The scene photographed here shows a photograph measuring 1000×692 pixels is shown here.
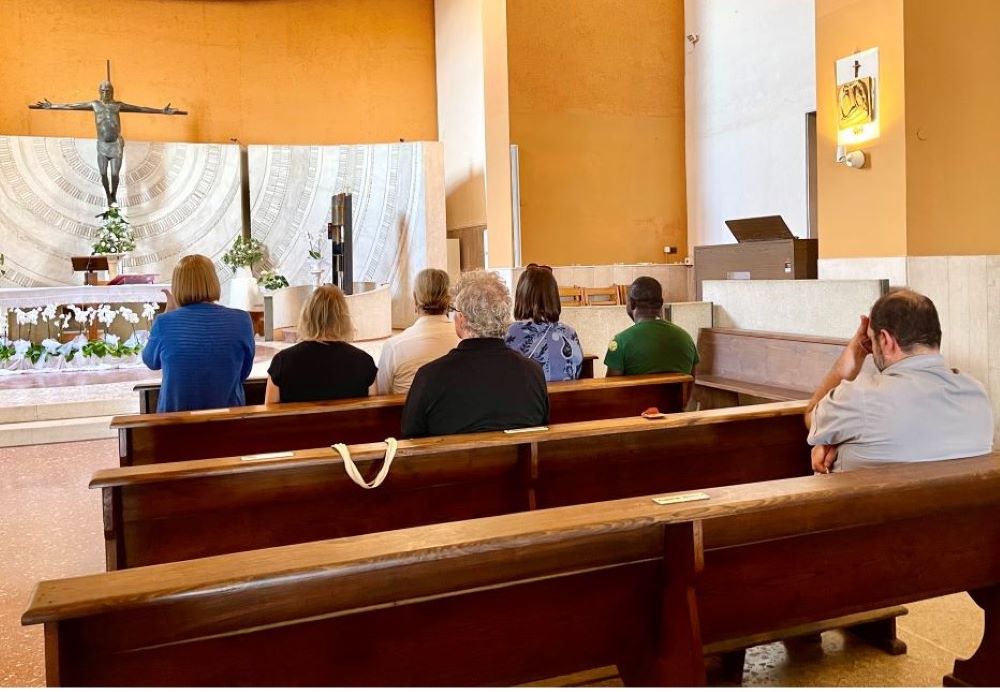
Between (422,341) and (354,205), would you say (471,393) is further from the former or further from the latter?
(354,205)

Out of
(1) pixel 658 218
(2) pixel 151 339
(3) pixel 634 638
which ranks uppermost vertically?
(1) pixel 658 218

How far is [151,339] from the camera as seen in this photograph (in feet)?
12.3

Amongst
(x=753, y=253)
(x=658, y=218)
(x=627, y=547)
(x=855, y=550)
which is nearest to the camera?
(x=627, y=547)

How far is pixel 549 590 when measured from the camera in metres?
1.72

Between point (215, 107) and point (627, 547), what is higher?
point (215, 107)

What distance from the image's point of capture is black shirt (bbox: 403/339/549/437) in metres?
2.63

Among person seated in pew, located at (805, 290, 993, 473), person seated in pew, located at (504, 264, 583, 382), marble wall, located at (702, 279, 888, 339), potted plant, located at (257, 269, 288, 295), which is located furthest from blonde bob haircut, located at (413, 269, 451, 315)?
potted plant, located at (257, 269, 288, 295)

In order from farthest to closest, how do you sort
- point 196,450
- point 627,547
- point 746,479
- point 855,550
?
point 196,450, point 746,479, point 855,550, point 627,547

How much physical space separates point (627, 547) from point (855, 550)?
0.61m

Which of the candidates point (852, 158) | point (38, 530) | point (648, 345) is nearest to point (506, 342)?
point (648, 345)

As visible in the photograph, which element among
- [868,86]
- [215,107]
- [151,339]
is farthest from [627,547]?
[215,107]

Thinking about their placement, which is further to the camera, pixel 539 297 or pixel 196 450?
pixel 539 297

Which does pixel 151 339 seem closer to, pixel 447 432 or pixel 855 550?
pixel 447 432

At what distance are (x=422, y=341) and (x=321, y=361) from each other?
0.40 metres
